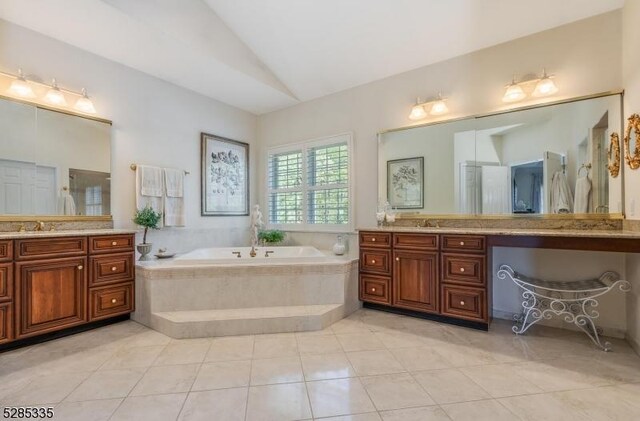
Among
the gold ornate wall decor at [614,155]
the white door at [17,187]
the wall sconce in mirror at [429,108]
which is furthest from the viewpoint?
the wall sconce in mirror at [429,108]

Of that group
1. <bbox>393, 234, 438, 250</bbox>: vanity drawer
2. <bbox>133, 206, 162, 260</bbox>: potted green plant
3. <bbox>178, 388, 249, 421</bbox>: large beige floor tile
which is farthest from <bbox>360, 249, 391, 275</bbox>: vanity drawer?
<bbox>133, 206, 162, 260</bbox>: potted green plant

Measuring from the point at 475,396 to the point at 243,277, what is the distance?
2126mm

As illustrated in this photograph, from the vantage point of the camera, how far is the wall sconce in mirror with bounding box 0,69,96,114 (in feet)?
8.80

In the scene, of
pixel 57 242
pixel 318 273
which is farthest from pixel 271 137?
pixel 57 242

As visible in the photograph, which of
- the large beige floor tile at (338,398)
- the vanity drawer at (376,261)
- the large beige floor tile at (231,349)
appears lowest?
the large beige floor tile at (231,349)

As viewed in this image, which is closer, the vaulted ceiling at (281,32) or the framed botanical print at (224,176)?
the vaulted ceiling at (281,32)

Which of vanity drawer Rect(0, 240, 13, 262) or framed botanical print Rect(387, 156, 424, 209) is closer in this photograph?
vanity drawer Rect(0, 240, 13, 262)

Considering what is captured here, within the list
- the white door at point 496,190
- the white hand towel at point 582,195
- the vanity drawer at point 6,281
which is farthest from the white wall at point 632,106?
the vanity drawer at point 6,281

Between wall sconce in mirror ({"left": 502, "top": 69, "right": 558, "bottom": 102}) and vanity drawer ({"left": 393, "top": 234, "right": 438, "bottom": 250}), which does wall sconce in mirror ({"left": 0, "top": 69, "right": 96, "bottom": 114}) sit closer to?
vanity drawer ({"left": 393, "top": 234, "right": 438, "bottom": 250})

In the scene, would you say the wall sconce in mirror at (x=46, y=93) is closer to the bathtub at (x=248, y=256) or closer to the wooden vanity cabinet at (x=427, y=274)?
the bathtub at (x=248, y=256)

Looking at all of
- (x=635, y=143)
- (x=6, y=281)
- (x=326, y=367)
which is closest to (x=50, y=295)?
(x=6, y=281)

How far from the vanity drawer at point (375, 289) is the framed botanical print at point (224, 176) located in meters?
2.32

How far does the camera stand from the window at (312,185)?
4191 mm

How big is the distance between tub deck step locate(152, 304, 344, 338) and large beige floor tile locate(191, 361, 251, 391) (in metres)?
0.52
